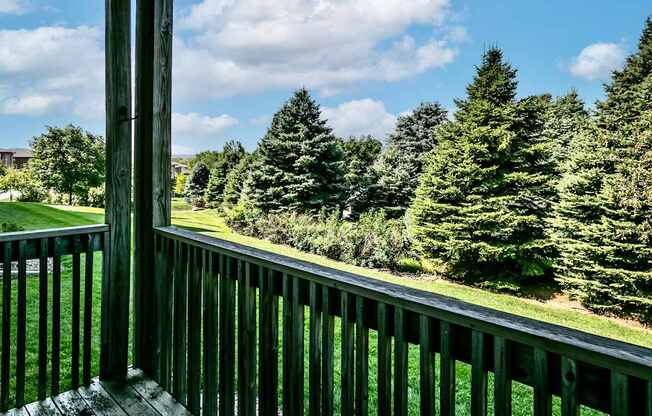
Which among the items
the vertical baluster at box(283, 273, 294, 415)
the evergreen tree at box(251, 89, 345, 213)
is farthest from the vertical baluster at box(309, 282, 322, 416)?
the evergreen tree at box(251, 89, 345, 213)

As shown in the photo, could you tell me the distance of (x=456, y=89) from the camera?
754 centimetres

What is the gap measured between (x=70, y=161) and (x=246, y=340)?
179 cm

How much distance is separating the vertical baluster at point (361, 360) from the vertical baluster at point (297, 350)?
0.79 feet

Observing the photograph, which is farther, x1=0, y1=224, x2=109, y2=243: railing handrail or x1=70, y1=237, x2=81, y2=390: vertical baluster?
x1=70, y1=237, x2=81, y2=390: vertical baluster


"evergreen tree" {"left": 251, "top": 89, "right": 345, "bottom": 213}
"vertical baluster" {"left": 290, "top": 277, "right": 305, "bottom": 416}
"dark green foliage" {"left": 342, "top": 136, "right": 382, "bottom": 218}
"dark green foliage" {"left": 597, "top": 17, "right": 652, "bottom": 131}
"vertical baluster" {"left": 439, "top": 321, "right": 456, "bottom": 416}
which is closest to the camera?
"vertical baluster" {"left": 439, "top": 321, "right": 456, "bottom": 416}

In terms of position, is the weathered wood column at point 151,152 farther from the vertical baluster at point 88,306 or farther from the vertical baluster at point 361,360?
the vertical baluster at point 361,360

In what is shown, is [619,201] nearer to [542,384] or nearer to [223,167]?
[542,384]

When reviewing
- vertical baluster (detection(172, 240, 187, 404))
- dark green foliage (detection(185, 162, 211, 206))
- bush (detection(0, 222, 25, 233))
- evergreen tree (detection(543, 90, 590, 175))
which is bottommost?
vertical baluster (detection(172, 240, 187, 404))

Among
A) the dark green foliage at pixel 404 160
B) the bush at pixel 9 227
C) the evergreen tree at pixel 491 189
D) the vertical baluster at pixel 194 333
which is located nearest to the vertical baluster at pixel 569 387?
the vertical baluster at pixel 194 333

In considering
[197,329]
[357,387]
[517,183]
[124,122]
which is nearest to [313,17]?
[124,122]

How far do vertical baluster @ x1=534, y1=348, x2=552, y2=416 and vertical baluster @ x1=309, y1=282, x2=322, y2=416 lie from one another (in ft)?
1.95

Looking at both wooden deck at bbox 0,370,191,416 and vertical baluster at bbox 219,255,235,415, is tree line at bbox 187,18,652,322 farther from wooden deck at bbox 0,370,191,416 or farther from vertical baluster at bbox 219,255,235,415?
vertical baluster at bbox 219,255,235,415

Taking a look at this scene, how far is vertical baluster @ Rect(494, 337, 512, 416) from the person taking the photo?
2.54ft

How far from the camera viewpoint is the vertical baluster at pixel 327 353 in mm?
1146
